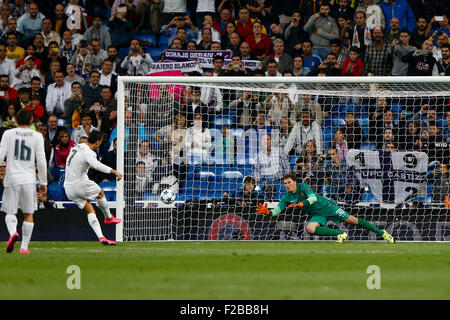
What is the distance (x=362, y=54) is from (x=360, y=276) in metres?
12.6

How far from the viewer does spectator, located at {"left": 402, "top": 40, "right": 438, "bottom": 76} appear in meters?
19.5

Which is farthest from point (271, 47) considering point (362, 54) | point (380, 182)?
point (380, 182)

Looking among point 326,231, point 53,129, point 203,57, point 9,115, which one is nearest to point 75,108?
point 53,129

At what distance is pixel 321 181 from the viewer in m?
17.5

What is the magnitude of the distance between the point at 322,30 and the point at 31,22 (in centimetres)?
766

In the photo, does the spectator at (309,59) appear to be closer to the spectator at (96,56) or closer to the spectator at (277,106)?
the spectator at (277,106)

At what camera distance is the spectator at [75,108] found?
19891mm

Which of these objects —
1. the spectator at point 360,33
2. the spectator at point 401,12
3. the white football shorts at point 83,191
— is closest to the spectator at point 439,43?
the spectator at point 401,12

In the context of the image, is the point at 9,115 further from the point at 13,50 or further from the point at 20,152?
the point at 20,152

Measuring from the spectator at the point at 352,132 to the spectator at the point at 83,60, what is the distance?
7.10m

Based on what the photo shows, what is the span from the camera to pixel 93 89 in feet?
66.4

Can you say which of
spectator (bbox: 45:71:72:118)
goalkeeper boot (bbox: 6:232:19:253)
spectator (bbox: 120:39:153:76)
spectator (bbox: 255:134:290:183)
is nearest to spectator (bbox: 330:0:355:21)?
spectator (bbox: 120:39:153:76)

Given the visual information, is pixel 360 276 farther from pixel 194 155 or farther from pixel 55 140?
pixel 55 140

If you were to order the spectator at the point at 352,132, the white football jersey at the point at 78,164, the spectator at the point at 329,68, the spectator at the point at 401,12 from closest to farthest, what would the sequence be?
the white football jersey at the point at 78,164 < the spectator at the point at 352,132 < the spectator at the point at 329,68 < the spectator at the point at 401,12
